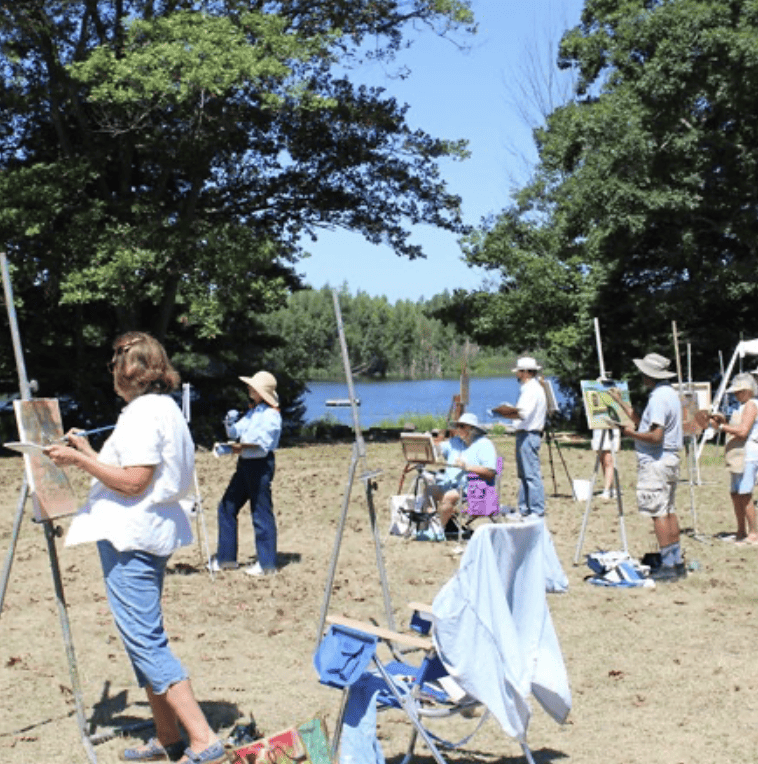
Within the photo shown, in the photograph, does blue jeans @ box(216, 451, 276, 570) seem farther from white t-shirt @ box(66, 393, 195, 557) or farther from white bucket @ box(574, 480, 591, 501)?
white bucket @ box(574, 480, 591, 501)

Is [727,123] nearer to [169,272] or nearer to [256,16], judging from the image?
[256,16]

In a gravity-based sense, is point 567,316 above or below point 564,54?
below

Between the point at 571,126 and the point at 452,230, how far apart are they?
380cm

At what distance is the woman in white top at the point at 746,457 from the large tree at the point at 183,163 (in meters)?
12.4

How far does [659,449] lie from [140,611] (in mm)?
5149

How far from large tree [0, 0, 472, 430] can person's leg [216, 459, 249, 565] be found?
40.6 feet

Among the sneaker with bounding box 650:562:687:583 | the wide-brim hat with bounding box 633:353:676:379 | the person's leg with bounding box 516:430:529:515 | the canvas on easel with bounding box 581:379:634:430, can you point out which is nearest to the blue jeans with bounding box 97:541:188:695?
the wide-brim hat with bounding box 633:353:676:379

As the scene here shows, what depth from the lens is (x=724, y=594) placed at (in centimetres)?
870

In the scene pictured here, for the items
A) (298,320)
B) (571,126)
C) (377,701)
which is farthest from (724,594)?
(298,320)

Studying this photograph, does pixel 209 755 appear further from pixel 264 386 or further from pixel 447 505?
pixel 447 505

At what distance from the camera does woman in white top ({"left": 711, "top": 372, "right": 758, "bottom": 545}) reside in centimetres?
1044

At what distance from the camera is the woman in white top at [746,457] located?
10436 mm

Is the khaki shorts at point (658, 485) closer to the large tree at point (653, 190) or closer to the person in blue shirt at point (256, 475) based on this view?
the person in blue shirt at point (256, 475)

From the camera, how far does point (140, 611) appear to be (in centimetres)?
476
